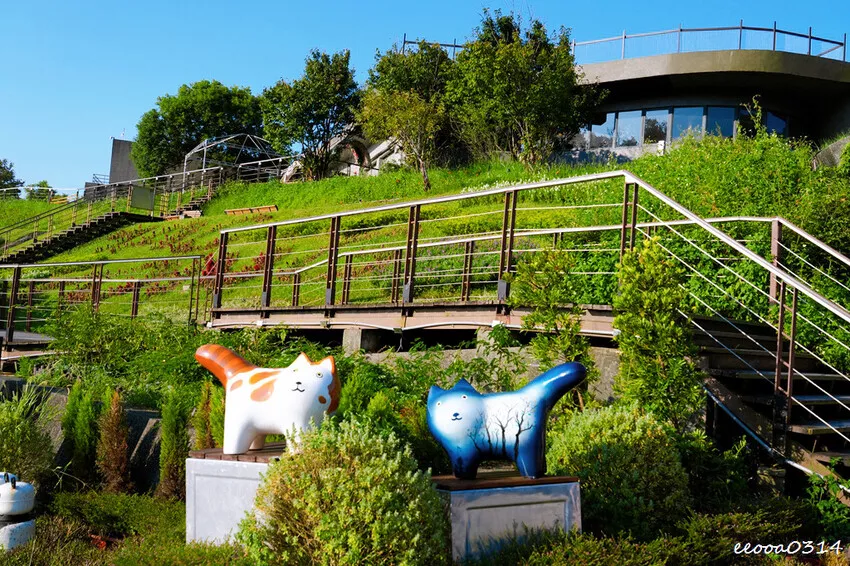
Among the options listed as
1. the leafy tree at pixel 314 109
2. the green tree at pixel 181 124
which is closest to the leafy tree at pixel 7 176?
the green tree at pixel 181 124

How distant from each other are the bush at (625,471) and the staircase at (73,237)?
89.7 ft

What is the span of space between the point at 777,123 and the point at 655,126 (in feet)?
13.7

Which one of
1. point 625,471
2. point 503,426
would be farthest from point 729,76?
point 503,426

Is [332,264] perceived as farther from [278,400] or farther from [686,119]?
[686,119]

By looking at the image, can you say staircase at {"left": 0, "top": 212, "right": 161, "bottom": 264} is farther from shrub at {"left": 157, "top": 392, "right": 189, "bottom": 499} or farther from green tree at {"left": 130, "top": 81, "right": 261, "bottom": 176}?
shrub at {"left": 157, "top": 392, "right": 189, "bottom": 499}

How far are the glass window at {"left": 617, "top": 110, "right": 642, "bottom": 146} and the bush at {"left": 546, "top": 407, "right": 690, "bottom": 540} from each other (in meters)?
25.5

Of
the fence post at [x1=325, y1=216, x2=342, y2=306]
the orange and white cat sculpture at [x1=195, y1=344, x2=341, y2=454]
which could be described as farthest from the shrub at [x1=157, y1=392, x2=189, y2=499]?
the fence post at [x1=325, y1=216, x2=342, y2=306]

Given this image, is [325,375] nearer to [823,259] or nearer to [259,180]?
[823,259]

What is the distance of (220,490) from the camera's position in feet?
15.7

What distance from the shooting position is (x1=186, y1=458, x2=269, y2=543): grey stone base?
470cm

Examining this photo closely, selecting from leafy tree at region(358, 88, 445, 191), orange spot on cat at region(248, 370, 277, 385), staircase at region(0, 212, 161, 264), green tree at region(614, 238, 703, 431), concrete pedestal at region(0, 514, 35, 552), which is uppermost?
leafy tree at region(358, 88, 445, 191)

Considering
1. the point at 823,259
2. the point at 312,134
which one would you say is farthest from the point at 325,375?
the point at 312,134

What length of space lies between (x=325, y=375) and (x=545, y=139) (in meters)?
23.9

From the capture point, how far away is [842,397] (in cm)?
703
